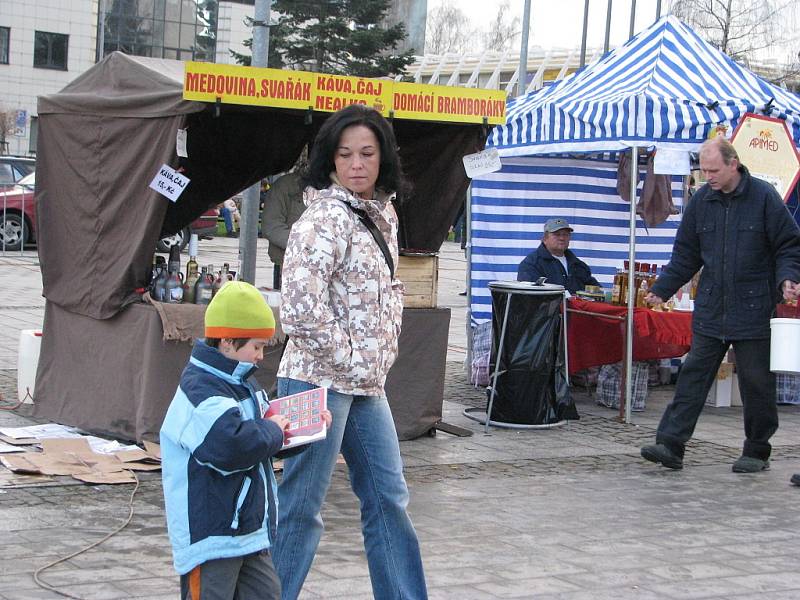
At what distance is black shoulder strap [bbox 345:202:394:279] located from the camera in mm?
4043

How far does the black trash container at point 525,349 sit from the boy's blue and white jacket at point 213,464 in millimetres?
5247

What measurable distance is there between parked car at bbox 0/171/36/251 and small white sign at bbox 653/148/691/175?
15267 mm

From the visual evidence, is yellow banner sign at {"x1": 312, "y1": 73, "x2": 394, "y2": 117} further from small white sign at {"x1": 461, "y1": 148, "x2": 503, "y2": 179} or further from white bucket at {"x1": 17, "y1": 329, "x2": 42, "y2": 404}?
white bucket at {"x1": 17, "y1": 329, "x2": 42, "y2": 404}

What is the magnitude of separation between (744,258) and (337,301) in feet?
13.0

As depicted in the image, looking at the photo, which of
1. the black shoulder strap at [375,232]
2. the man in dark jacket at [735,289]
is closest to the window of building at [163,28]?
the man in dark jacket at [735,289]

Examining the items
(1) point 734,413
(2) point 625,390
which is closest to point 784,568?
(2) point 625,390

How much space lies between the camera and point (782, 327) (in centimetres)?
690

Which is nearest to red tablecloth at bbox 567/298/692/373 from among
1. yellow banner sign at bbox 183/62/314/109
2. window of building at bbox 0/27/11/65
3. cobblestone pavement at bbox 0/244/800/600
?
cobblestone pavement at bbox 0/244/800/600

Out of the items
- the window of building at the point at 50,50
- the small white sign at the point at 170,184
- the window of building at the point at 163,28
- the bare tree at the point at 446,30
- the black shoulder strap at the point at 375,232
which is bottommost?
the black shoulder strap at the point at 375,232

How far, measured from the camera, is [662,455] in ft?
24.3

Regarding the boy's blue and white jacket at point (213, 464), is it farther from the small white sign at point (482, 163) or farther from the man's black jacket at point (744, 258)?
the small white sign at point (482, 163)

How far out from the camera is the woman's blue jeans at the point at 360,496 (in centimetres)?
396

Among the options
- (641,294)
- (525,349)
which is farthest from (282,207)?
(641,294)

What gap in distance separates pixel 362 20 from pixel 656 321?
31617mm
